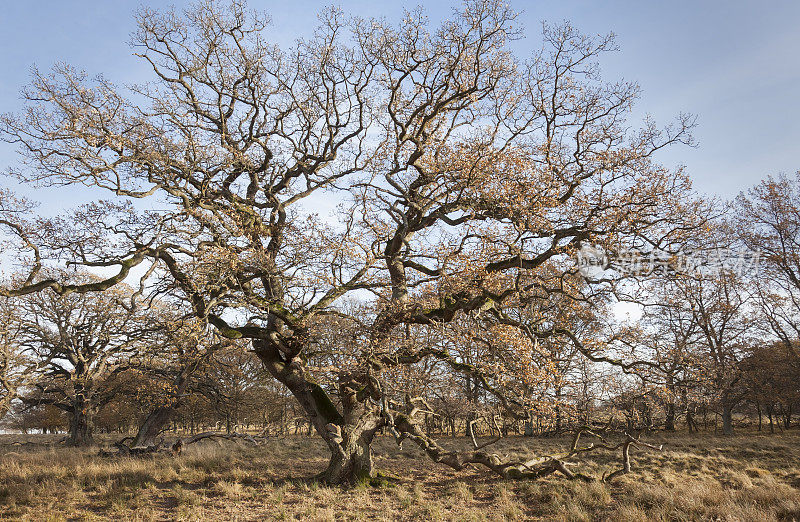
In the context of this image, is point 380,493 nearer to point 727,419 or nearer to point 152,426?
point 152,426

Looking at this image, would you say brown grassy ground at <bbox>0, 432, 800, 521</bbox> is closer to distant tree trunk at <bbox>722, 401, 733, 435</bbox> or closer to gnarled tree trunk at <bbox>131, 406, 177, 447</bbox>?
gnarled tree trunk at <bbox>131, 406, 177, 447</bbox>

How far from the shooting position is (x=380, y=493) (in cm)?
1112

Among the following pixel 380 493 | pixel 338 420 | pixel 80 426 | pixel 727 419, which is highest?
pixel 338 420

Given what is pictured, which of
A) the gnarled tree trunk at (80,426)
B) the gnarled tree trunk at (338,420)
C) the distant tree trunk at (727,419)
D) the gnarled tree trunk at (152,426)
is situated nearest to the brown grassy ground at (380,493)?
the gnarled tree trunk at (338,420)

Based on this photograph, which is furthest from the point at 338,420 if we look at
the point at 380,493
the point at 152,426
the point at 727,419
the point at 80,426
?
the point at 727,419

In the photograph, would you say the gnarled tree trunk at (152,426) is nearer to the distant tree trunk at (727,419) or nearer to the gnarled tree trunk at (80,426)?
the gnarled tree trunk at (80,426)

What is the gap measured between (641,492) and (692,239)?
674 cm

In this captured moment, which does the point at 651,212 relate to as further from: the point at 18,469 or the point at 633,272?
the point at 18,469

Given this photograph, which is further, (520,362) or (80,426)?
(80,426)

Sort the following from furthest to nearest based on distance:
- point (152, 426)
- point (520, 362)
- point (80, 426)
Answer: point (80, 426)
point (152, 426)
point (520, 362)

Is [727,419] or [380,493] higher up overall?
[380,493]

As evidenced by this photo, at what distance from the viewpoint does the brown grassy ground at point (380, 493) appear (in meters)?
8.87

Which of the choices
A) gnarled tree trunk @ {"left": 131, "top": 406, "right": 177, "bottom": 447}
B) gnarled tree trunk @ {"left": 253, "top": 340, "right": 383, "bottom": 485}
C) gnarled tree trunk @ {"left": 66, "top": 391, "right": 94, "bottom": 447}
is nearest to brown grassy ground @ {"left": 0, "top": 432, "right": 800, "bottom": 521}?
gnarled tree trunk @ {"left": 253, "top": 340, "right": 383, "bottom": 485}

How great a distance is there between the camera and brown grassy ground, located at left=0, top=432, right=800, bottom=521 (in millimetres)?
8867
